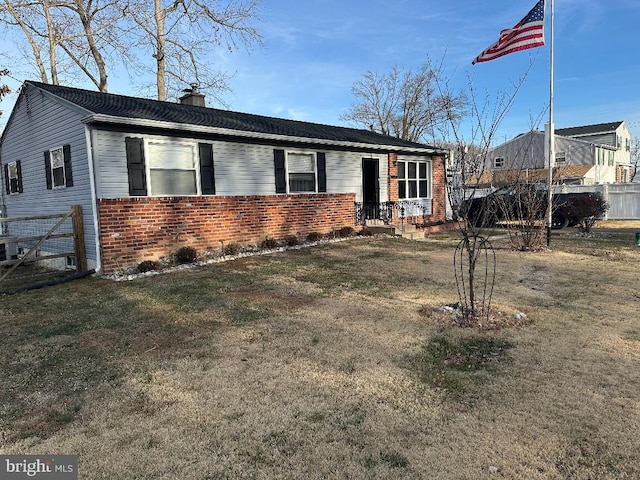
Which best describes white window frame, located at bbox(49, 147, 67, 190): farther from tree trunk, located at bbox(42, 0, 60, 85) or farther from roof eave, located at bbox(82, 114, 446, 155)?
tree trunk, located at bbox(42, 0, 60, 85)

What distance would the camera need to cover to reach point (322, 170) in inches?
498

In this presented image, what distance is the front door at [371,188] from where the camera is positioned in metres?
14.5

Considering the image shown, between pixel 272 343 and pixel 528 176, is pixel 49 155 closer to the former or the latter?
pixel 272 343

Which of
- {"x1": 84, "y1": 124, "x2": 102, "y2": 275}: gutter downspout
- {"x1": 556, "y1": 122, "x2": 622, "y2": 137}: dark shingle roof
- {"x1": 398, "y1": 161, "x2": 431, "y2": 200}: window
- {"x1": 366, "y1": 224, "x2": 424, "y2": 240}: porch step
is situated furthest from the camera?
{"x1": 556, "y1": 122, "x2": 622, "y2": 137}: dark shingle roof

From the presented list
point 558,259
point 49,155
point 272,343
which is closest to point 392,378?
point 272,343

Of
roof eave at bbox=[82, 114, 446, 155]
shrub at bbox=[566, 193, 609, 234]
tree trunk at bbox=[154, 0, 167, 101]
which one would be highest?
tree trunk at bbox=[154, 0, 167, 101]

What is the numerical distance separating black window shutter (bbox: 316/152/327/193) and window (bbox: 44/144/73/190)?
650 cm

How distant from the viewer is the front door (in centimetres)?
1452

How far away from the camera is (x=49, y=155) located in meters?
9.60

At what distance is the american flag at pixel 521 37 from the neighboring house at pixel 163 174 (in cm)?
463

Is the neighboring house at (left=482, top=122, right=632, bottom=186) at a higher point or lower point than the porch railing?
higher

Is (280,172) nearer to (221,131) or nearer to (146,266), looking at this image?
(221,131)

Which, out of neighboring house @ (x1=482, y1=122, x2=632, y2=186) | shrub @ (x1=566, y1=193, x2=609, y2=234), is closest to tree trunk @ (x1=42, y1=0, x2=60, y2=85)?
shrub @ (x1=566, y1=193, x2=609, y2=234)

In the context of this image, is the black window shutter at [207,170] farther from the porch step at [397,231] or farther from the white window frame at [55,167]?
the porch step at [397,231]
